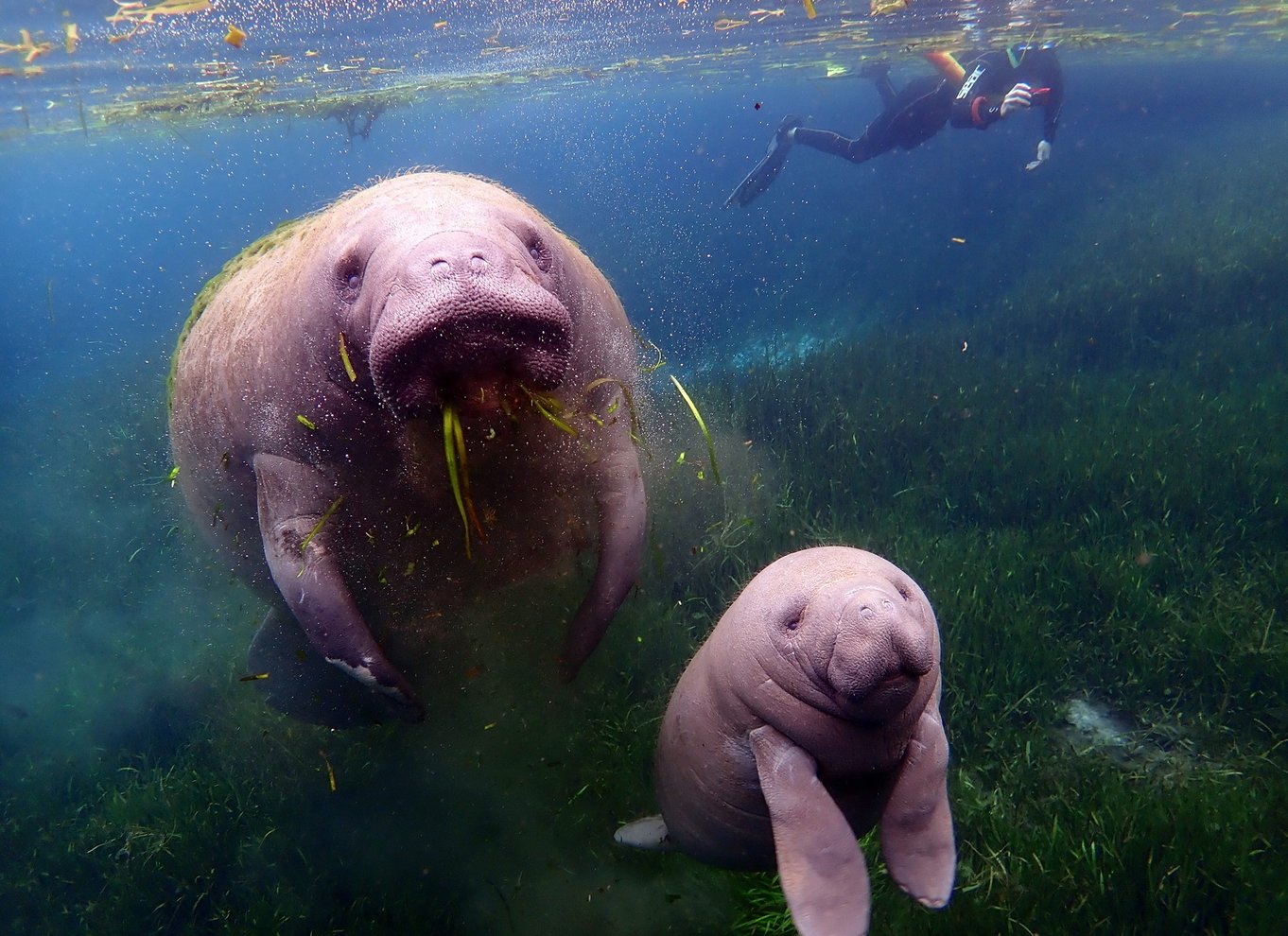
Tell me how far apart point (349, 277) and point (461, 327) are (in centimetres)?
94

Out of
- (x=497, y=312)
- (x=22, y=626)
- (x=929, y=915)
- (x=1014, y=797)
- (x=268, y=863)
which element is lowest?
(x=22, y=626)

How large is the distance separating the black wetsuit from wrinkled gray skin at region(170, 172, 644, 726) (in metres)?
15.5

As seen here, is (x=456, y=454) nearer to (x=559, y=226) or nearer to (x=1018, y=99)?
(x=559, y=226)

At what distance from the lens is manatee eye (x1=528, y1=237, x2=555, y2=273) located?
2656 millimetres

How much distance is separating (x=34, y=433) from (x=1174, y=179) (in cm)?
3268

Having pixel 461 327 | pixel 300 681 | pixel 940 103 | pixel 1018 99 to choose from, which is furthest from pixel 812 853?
pixel 940 103

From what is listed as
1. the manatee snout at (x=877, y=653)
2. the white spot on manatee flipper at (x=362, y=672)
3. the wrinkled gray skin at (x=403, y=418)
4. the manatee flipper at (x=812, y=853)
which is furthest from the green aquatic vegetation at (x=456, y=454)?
the manatee flipper at (x=812, y=853)

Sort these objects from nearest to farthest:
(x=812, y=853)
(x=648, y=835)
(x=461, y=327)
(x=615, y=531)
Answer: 1. (x=461, y=327)
2. (x=812, y=853)
3. (x=615, y=531)
4. (x=648, y=835)

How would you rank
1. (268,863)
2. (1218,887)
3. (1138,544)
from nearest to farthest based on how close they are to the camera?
(1218,887), (268,863), (1138,544)

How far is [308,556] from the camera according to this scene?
3.06m

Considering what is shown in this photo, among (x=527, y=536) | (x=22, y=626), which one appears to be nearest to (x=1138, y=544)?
(x=527, y=536)

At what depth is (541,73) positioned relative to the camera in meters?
25.1

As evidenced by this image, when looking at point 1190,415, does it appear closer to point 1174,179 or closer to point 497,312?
point 497,312

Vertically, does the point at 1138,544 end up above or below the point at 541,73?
below
